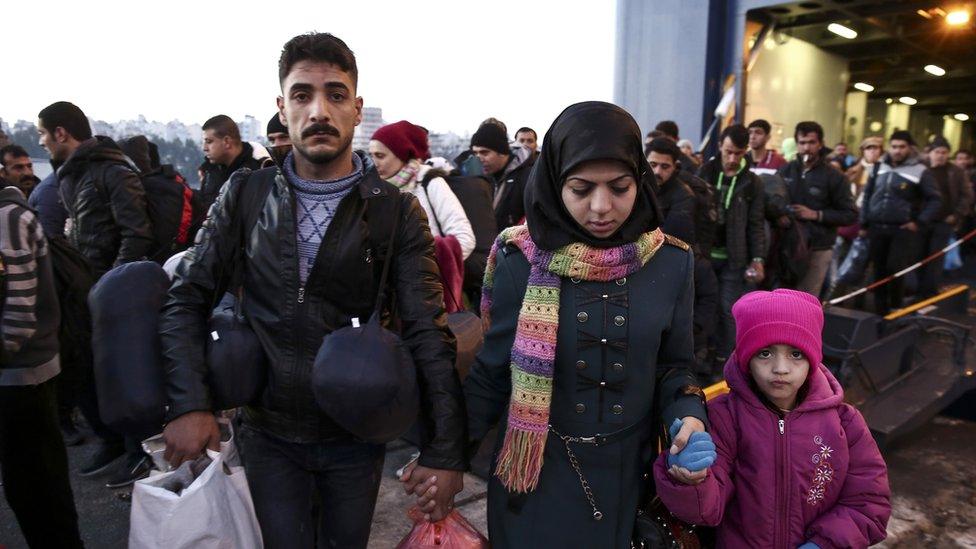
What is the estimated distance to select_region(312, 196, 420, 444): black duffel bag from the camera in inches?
65.5

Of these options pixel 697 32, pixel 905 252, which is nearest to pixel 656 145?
pixel 905 252

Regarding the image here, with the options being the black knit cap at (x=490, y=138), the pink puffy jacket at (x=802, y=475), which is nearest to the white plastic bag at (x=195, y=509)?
the pink puffy jacket at (x=802, y=475)

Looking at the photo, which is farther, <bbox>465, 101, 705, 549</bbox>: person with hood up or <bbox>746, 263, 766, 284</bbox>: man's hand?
<bbox>746, 263, 766, 284</bbox>: man's hand

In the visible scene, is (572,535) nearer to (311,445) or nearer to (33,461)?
(311,445)

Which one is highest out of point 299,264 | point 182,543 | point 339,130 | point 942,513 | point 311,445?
point 339,130

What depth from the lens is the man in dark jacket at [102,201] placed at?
3.98 m

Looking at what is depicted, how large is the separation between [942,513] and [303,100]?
424 centimetres

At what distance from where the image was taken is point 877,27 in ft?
43.9

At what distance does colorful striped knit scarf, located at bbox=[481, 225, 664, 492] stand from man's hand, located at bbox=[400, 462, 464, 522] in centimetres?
17

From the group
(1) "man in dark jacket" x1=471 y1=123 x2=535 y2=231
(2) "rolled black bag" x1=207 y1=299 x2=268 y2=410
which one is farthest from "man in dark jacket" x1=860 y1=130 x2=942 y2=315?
(2) "rolled black bag" x1=207 y1=299 x2=268 y2=410

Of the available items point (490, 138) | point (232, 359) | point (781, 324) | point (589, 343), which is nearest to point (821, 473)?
point (781, 324)

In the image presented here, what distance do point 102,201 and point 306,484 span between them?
2865 mm

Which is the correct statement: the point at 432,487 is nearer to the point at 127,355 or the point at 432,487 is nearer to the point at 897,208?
the point at 127,355

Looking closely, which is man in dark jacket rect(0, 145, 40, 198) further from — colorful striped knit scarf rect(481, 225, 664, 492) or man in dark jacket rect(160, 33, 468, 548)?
colorful striped knit scarf rect(481, 225, 664, 492)
